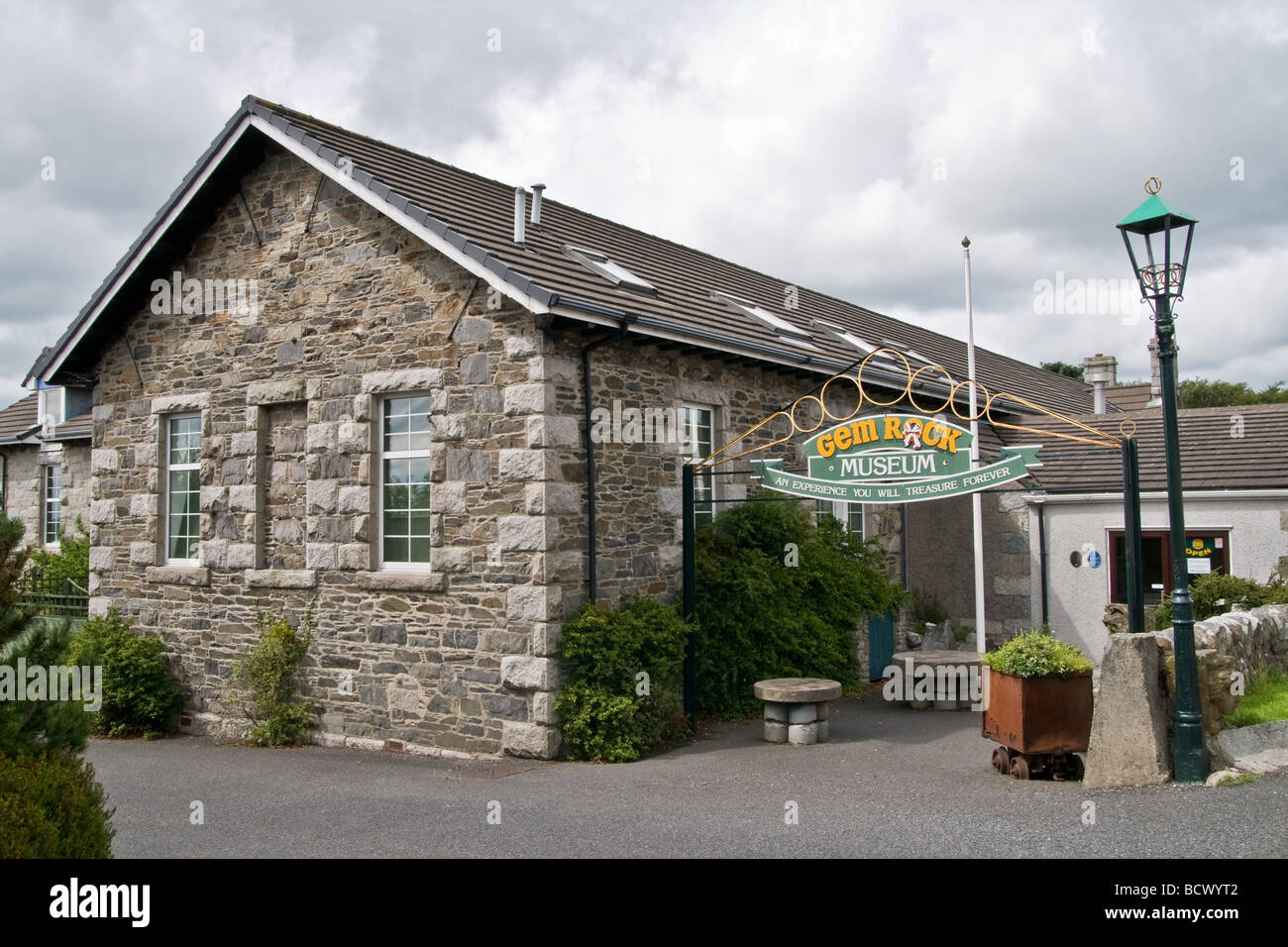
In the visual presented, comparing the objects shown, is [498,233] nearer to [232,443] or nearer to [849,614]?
[232,443]

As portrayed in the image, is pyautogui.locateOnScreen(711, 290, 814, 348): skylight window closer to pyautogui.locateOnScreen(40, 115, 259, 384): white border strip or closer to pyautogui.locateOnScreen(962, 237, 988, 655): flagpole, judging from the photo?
pyautogui.locateOnScreen(962, 237, 988, 655): flagpole

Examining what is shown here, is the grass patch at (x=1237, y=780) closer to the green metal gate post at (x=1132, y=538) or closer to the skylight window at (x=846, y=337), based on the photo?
the green metal gate post at (x=1132, y=538)

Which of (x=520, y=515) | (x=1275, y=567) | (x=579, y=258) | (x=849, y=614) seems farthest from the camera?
(x=1275, y=567)

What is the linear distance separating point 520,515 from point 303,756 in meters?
3.82

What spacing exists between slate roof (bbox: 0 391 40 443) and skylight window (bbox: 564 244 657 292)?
16.2 meters

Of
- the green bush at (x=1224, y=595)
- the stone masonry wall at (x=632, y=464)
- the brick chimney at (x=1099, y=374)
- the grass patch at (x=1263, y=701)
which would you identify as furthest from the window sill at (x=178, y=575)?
the brick chimney at (x=1099, y=374)

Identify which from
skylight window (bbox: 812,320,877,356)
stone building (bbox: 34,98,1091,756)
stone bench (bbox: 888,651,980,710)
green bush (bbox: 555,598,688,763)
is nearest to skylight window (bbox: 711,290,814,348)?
stone building (bbox: 34,98,1091,756)

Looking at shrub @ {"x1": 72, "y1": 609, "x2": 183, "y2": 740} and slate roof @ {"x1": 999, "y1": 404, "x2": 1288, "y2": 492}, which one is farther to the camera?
slate roof @ {"x1": 999, "y1": 404, "x2": 1288, "y2": 492}

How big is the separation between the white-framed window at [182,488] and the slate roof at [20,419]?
11.4 m

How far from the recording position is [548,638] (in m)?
10.2

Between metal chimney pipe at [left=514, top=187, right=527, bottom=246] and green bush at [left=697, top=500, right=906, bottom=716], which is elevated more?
metal chimney pipe at [left=514, top=187, right=527, bottom=246]

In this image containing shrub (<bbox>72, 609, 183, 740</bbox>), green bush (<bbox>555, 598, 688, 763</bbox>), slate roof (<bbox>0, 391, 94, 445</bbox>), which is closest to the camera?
green bush (<bbox>555, 598, 688, 763</bbox>)

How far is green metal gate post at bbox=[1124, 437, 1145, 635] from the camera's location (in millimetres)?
8688
